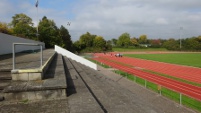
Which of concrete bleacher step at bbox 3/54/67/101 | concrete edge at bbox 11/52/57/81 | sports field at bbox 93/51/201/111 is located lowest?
sports field at bbox 93/51/201/111

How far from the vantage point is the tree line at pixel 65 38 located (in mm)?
50528

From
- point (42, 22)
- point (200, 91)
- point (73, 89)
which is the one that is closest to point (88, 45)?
point (42, 22)

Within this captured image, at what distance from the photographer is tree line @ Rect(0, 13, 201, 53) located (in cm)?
5053

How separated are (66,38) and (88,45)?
3179 cm

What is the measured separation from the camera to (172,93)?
1485 cm

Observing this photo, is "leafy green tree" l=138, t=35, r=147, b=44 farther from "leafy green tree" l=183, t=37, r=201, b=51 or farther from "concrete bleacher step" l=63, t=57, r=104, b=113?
"concrete bleacher step" l=63, t=57, r=104, b=113

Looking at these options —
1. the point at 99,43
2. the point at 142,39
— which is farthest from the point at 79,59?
the point at 142,39

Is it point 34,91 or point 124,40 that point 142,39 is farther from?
point 34,91

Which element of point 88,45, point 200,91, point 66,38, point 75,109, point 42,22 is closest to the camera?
point 75,109

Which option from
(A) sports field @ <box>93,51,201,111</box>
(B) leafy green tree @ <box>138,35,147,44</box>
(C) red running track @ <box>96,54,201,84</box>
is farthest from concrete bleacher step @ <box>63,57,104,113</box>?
(B) leafy green tree @ <box>138,35,147,44</box>

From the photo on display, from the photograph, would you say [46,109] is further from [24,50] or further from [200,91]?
[200,91]

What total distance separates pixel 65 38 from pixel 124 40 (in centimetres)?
6343

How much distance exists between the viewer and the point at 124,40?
434ft

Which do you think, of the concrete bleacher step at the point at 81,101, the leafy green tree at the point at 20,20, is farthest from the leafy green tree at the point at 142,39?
the concrete bleacher step at the point at 81,101
